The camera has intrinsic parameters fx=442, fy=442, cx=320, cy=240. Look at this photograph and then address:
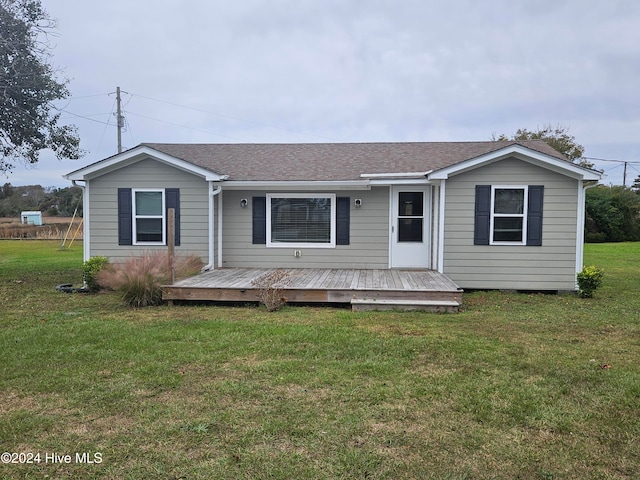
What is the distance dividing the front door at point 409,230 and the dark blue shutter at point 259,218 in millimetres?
2884

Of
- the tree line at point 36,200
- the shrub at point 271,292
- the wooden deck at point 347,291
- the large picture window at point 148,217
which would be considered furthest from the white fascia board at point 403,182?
the tree line at point 36,200

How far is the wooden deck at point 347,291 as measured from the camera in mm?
7055

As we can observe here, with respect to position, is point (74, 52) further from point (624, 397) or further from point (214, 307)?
point (624, 397)

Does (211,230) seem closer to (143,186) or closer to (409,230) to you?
(143,186)

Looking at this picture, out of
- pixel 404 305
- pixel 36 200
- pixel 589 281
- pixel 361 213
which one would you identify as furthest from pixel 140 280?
pixel 36 200

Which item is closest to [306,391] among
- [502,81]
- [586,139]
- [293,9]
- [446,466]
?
[446,466]

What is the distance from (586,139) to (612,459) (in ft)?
108

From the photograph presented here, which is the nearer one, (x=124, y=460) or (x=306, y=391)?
(x=124, y=460)

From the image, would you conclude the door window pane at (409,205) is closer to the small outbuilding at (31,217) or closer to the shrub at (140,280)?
the shrub at (140,280)

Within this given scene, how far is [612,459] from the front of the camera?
104 inches

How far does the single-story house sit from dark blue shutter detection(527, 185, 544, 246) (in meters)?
0.02

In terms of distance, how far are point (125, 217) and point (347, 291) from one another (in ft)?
17.8

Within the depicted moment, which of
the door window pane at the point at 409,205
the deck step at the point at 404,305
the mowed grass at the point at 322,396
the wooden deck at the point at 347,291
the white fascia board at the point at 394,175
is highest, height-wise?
the white fascia board at the point at 394,175

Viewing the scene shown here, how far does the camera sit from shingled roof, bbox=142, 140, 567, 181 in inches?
402
